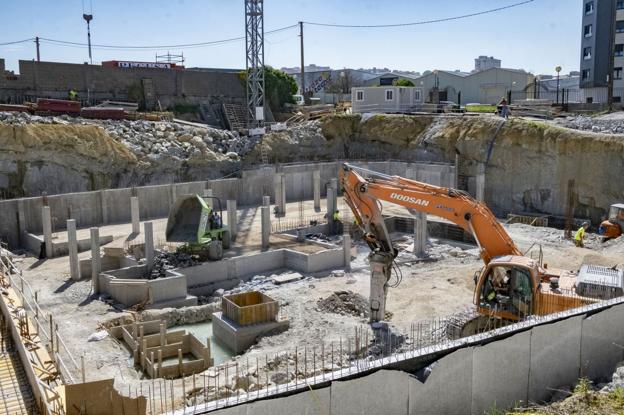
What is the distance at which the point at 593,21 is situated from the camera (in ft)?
143

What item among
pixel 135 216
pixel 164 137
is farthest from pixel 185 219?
pixel 164 137

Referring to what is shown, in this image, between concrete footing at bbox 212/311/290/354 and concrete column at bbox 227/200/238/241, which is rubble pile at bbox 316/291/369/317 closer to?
concrete footing at bbox 212/311/290/354

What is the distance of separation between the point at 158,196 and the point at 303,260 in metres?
9.70

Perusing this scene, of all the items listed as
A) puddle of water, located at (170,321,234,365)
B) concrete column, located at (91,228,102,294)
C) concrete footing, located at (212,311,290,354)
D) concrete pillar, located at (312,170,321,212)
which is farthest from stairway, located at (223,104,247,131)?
concrete footing, located at (212,311,290,354)

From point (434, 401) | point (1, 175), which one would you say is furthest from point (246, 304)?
point (1, 175)

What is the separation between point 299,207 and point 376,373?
21.9 metres

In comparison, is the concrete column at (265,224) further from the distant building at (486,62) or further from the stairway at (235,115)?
the distant building at (486,62)

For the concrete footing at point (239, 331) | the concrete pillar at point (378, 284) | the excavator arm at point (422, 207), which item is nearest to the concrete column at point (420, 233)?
the excavator arm at point (422, 207)

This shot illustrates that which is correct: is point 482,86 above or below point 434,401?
above

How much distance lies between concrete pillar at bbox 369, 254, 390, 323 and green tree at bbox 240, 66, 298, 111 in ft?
98.4

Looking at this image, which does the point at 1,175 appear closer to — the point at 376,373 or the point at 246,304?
the point at 246,304

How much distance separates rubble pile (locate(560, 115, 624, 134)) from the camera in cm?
2792

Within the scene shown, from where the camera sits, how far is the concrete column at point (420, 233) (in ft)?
71.0

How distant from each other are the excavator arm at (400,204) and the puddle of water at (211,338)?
3708 millimetres
